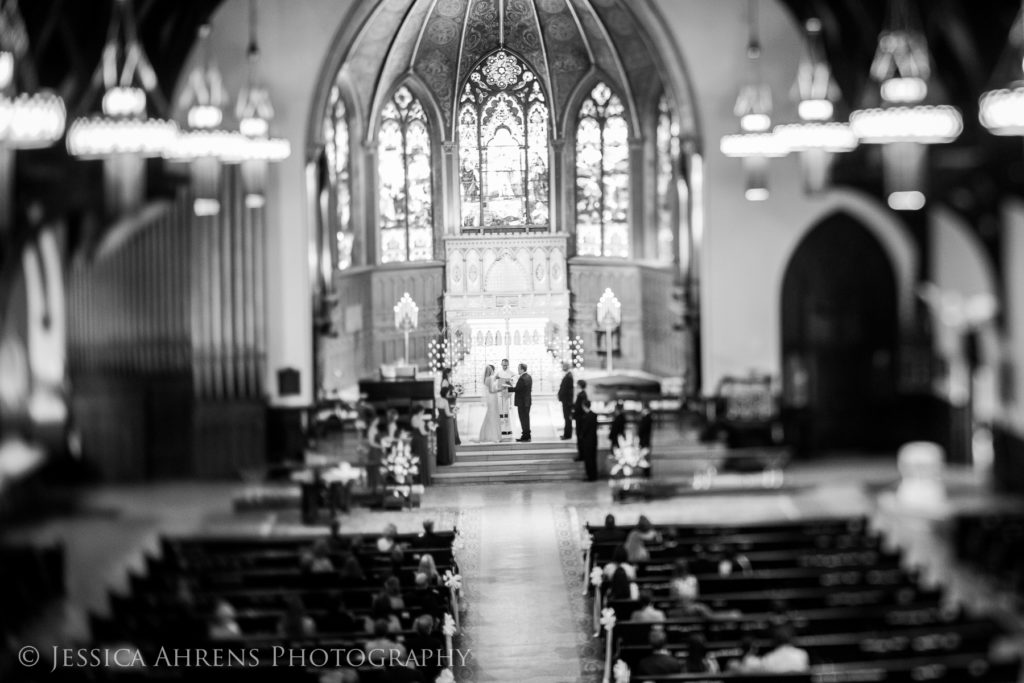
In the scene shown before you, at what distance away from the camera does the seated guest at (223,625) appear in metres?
16.1

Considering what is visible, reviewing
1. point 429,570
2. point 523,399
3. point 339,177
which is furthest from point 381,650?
point 339,177

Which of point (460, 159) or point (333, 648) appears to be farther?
point (460, 159)

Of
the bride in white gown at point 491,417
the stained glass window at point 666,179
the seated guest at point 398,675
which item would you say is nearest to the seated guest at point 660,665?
the seated guest at point 398,675

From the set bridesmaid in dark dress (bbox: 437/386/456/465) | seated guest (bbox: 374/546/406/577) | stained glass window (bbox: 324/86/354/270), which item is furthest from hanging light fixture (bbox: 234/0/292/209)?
stained glass window (bbox: 324/86/354/270)

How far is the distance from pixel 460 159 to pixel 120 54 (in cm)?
1487

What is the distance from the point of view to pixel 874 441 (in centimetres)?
2025

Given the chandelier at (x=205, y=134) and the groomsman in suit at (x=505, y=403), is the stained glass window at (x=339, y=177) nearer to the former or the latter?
the groomsman in suit at (x=505, y=403)

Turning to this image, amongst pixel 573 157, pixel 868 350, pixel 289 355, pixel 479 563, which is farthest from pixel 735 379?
pixel 573 157

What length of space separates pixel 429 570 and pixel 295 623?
2.41 meters

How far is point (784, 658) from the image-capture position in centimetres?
1477

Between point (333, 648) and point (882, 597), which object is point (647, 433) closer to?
point (882, 597)

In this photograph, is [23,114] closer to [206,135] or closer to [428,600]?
[206,135]

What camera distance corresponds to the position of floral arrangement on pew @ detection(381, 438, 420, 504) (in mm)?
23109

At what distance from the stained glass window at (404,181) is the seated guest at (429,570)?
14.9m
